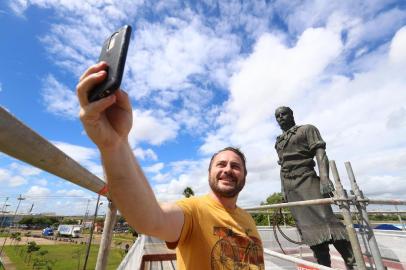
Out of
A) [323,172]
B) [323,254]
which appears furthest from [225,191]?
[323,254]

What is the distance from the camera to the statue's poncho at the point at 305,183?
385 centimetres

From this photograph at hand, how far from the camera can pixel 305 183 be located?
4.27 meters

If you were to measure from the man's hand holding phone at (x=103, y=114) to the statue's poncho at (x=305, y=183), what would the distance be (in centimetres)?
390

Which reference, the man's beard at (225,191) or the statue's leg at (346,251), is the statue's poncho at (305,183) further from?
the man's beard at (225,191)

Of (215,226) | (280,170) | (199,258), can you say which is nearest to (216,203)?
(215,226)

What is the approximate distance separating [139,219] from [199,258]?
23.4 inches

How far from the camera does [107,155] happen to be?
2.58 feet

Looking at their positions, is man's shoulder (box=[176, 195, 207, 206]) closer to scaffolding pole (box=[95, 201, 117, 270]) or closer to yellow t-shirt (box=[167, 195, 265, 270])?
yellow t-shirt (box=[167, 195, 265, 270])

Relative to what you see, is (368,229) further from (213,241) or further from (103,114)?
(103,114)

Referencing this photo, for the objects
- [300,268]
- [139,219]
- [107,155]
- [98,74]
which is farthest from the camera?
[300,268]

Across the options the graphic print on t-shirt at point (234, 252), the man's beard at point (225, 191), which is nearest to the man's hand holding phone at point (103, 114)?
the graphic print on t-shirt at point (234, 252)

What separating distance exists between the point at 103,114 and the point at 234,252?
1115 mm

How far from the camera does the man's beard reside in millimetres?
1706

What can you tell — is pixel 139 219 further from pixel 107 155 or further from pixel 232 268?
pixel 232 268
